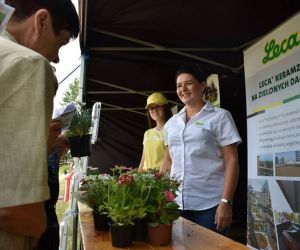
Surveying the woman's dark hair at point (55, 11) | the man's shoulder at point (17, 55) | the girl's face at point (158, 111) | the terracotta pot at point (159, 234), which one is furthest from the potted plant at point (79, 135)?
the girl's face at point (158, 111)

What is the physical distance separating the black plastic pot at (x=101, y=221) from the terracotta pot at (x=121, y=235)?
173mm

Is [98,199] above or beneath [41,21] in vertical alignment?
beneath

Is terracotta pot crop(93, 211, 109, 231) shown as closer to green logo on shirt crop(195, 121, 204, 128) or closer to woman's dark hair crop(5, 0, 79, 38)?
A: woman's dark hair crop(5, 0, 79, 38)

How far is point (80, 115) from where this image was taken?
6.33ft

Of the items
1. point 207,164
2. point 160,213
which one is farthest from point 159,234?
point 207,164

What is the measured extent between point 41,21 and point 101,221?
0.86 meters

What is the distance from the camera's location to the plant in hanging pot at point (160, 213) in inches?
49.8

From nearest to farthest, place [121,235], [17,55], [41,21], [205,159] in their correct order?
[17,55] → [41,21] → [121,235] → [205,159]

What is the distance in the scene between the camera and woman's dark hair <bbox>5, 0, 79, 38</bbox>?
84 cm

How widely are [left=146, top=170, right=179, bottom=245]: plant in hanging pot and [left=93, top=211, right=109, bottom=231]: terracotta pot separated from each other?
0.21 meters

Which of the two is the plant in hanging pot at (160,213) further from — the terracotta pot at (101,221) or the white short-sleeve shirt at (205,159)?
the white short-sleeve shirt at (205,159)

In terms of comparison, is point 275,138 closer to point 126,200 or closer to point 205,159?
point 205,159

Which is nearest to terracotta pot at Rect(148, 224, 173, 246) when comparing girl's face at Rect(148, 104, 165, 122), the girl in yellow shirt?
the girl in yellow shirt

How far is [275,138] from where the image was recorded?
2.28 m
